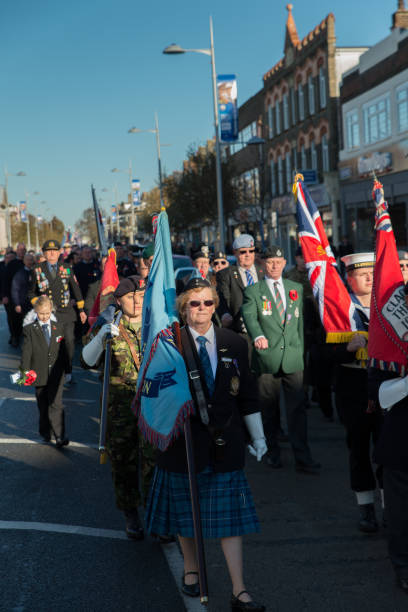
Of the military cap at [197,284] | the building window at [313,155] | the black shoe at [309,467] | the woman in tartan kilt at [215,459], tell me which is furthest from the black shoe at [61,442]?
the building window at [313,155]

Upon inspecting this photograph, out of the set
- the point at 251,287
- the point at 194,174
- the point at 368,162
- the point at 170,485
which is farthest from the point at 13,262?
the point at 194,174

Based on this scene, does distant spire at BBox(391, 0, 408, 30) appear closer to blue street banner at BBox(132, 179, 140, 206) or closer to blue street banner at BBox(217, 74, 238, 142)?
blue street banner at BBox(217, 74, 238, 142)

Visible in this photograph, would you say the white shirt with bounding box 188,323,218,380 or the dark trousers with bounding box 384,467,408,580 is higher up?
the white shirt with bounding box 188,323,218,380

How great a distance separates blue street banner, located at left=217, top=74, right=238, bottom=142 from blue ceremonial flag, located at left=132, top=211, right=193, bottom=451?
84.4 feet

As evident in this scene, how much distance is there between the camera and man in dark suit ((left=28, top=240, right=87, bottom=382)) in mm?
11523

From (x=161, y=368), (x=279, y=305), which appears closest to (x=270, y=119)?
(x=279, y=305)

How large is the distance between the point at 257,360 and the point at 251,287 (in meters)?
0.66

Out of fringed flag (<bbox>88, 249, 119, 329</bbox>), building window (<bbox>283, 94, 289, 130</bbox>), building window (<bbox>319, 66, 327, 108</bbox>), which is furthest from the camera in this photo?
building window (<bbox>283, 94, 289, 130</bbox>)

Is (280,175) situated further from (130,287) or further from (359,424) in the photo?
(359,424)

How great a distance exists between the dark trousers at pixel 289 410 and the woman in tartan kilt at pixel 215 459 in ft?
7.88

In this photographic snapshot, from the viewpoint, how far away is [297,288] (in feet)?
23.0

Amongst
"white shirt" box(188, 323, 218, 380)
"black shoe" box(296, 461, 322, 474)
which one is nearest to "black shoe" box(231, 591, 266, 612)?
"white shirt" box(188, 323, 218, 380)

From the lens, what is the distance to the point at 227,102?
29.5 meters

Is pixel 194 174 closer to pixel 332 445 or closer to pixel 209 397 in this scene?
pixel 332 445
